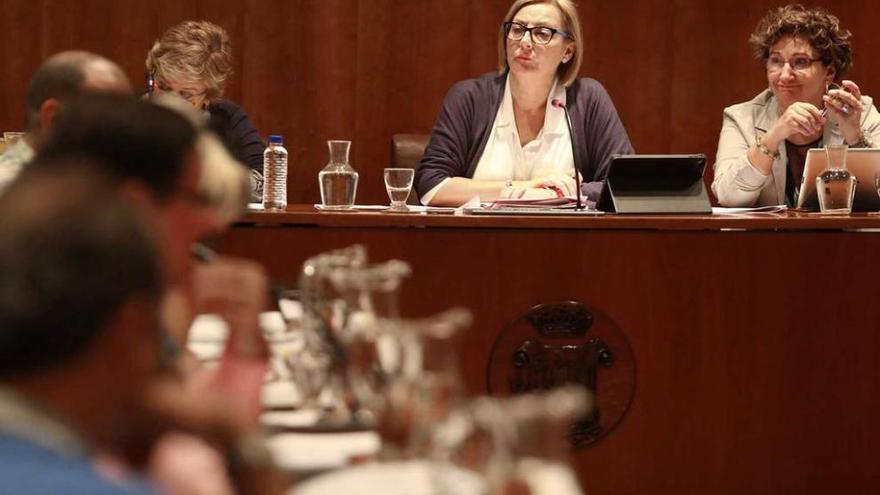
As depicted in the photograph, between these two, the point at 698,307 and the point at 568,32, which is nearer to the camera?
the point at 698,307

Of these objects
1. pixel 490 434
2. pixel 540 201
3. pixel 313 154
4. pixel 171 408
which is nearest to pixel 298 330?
pixel 171 408

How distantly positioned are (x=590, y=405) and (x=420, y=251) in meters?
0.56

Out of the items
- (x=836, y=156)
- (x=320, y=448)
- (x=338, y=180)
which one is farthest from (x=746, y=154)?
(x=320, y=448)

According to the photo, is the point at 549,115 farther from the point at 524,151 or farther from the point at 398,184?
the point at 398,184

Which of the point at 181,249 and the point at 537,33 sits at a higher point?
the point at 537,33

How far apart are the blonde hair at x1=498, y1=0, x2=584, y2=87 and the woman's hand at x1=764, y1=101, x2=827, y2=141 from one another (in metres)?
0.69

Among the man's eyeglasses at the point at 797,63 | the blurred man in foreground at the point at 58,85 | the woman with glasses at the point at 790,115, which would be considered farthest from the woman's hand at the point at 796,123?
the blurred man in foreground at the point at 58,85

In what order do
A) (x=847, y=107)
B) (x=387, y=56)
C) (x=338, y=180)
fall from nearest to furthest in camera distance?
(x=338, y=180) < (x=847, y=107) < (x=387, y=56)

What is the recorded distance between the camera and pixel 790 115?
4012 millimetres

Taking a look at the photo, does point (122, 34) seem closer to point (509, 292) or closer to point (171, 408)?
point (509, 292)

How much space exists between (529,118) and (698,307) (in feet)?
4.12

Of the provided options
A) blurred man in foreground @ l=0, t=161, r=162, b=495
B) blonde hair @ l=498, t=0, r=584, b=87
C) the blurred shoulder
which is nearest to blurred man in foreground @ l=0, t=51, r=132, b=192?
blurred man in foreground @ l=0, t=161, r=162, b=495

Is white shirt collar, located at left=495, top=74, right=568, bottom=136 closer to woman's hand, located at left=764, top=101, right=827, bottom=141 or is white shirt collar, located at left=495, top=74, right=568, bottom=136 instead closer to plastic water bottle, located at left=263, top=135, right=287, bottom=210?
woman's hand, located at left=764, top=101, right=827, bottom=141

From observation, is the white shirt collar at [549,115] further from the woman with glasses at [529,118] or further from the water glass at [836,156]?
the water glass at [836,156]
